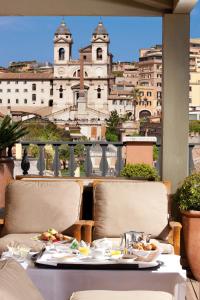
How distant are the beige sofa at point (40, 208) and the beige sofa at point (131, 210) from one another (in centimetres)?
18

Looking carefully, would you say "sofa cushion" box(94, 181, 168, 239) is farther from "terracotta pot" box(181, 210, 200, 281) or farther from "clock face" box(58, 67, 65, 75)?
"clock face" box(58, 67, 65, 75)

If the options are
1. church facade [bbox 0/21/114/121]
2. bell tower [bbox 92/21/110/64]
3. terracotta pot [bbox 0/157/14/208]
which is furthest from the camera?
church facade [bbox 0/21/114/121]

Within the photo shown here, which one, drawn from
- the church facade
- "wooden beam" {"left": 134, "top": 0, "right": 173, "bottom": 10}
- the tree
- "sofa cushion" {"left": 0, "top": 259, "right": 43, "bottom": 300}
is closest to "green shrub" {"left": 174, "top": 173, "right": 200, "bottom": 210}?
"wooden beam" {"left": 134, "top": 0, "right": 173, "bottom": 10}

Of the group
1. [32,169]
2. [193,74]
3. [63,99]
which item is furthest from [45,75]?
[32,169]

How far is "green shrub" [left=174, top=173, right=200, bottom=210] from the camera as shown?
14.3 ft

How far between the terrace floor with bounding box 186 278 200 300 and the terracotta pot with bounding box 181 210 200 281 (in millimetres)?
62

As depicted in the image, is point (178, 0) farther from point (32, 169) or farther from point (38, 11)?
point (32, 169)

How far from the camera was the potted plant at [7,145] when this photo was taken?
5.62 meters

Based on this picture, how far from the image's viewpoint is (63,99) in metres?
92.7

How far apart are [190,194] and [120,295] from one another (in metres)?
1.84

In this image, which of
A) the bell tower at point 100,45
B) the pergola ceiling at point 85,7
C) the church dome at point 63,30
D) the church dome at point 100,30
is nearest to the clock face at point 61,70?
the bell tower at point 100,45

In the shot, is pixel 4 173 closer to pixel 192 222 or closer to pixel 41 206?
pixel 41 206

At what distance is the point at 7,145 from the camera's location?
6.18 meters

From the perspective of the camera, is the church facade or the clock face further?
the clock face
